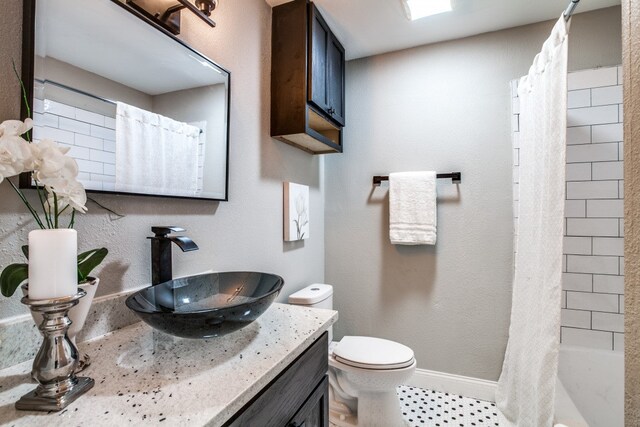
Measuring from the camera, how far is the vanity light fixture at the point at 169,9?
98cm

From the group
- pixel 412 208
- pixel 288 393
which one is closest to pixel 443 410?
pixel 412 208

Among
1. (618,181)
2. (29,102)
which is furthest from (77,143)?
(618,181)

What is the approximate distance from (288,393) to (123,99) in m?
1.00

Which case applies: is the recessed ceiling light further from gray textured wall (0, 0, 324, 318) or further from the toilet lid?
the toilet lid

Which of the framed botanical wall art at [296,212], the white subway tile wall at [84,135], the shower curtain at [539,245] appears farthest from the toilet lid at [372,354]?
the white subway tile wall at [84,135]

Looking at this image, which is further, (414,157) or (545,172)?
(414,157)

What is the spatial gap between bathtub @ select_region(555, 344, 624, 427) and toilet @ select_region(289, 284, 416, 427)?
729mm

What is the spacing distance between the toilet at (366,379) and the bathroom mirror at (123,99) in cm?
99

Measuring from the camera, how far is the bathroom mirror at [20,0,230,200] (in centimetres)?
77

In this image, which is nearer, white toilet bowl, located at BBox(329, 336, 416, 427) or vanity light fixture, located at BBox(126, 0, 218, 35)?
vanity light fixture, located at BBox(126, 0, 218, 35)

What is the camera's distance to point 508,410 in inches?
66.3

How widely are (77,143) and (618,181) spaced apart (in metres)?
2.48

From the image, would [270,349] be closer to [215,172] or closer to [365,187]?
[215,172]

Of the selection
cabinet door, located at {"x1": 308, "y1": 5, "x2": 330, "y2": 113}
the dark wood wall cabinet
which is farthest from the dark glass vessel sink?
cabinet door, located at {"x1": 308, "y1": 5, "x2": 330, "y2": 113}
